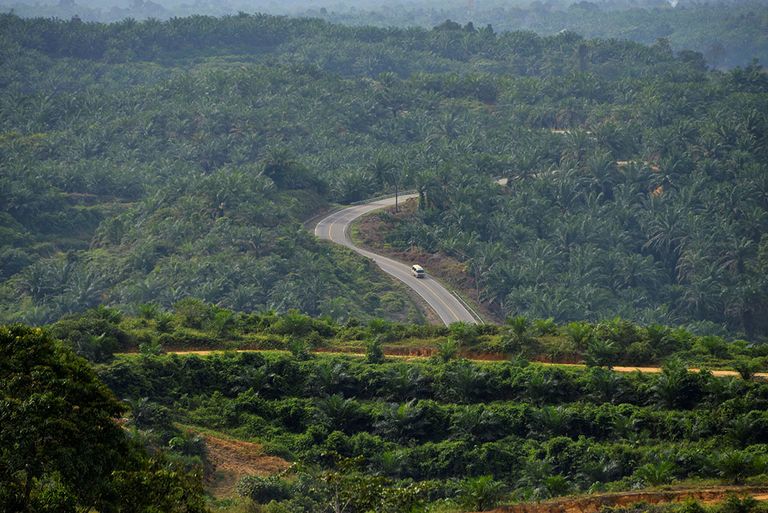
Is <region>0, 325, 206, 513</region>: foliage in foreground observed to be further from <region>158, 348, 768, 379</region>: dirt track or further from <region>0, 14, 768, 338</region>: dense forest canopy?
<region>0, 14, 768, 338</region>: dense forest canopy

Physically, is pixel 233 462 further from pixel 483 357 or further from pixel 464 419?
pixel 483 357

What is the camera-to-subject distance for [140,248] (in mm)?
95062

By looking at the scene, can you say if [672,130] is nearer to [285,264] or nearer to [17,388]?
[285,264]

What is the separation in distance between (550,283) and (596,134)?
41.5m

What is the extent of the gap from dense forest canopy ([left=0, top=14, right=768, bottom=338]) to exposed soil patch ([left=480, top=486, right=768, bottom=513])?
49455 mm

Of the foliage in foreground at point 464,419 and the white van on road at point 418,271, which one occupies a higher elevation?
the foliage in foreground at point 464,419

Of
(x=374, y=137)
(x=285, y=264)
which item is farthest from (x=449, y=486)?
(x=374, y=137)

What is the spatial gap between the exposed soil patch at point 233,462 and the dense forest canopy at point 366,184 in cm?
4128

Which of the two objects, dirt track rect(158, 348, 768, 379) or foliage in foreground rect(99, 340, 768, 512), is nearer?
foliage in foreground rect(99, 340, 768, 512)

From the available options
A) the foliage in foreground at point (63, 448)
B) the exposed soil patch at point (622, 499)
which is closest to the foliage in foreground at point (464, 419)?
the exposed soil patch at point (622, 499)

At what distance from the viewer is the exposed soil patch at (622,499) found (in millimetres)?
33469

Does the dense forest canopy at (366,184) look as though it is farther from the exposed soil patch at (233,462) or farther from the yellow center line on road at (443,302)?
the exposed soil patch at (233,462)

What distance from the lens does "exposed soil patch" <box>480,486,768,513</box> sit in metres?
33.5

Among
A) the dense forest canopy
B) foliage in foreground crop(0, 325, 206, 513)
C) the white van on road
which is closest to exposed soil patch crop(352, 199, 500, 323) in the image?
the dense forest canopy
